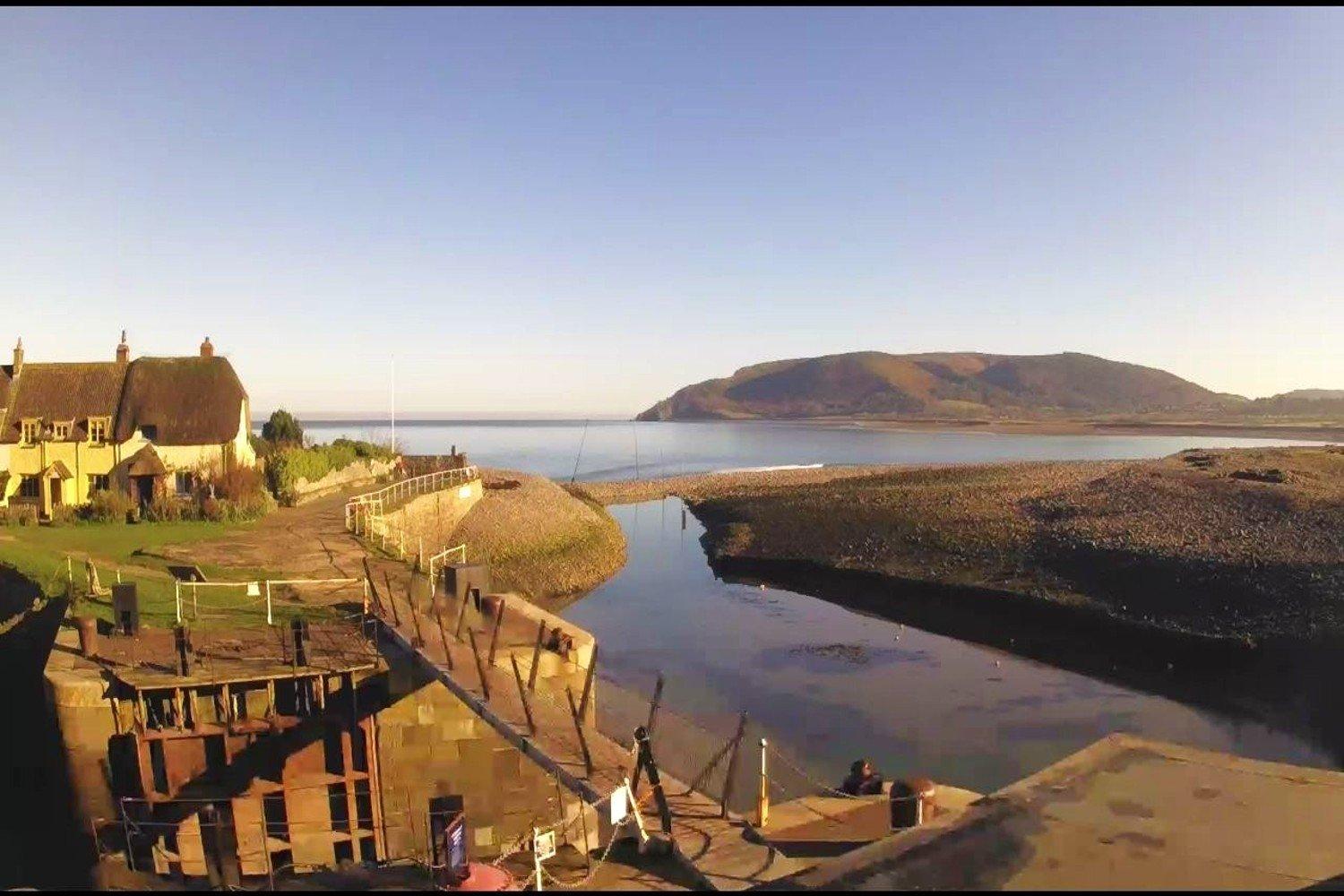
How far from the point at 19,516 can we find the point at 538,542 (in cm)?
2047

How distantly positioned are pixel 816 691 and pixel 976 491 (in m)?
36.9

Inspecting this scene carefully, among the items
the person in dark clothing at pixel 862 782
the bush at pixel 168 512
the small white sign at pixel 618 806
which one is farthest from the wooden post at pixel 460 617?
the bush at pixel 168 512

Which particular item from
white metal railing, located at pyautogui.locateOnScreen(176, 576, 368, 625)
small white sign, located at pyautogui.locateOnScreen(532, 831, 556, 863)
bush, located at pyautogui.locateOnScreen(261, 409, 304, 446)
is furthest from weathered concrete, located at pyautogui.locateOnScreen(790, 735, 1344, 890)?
bush, located at pyautogui.locateOnScreen(261, 409, 304, 446)

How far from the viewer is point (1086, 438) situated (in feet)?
564

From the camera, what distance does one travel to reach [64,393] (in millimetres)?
34844

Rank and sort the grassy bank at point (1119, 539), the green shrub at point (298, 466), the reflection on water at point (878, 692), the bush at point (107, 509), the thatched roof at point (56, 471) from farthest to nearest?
the green shrub at point (298, 466) → the thatched roof at point (56, 471) → the grassy bank at point (1119, 539) → the bush at point (107, 509) → the reflection on water at point (878, 692)

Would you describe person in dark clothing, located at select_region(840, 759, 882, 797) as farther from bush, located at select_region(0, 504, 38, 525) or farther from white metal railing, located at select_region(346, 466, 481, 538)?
bush, located at select_region(0, 504, 38, 525)

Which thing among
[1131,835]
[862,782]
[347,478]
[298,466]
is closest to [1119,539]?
[862,782]

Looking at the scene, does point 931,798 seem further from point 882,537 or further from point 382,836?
point 882,537

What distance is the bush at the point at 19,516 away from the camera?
29141 mm

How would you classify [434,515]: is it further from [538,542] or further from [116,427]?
[116,427]

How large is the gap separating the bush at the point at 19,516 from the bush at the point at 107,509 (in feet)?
5.29

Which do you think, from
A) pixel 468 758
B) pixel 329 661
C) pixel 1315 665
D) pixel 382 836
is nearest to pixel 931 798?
pixel 468 758

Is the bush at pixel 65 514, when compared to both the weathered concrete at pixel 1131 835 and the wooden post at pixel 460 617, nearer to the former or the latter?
the wooden post at pixel 460 617
